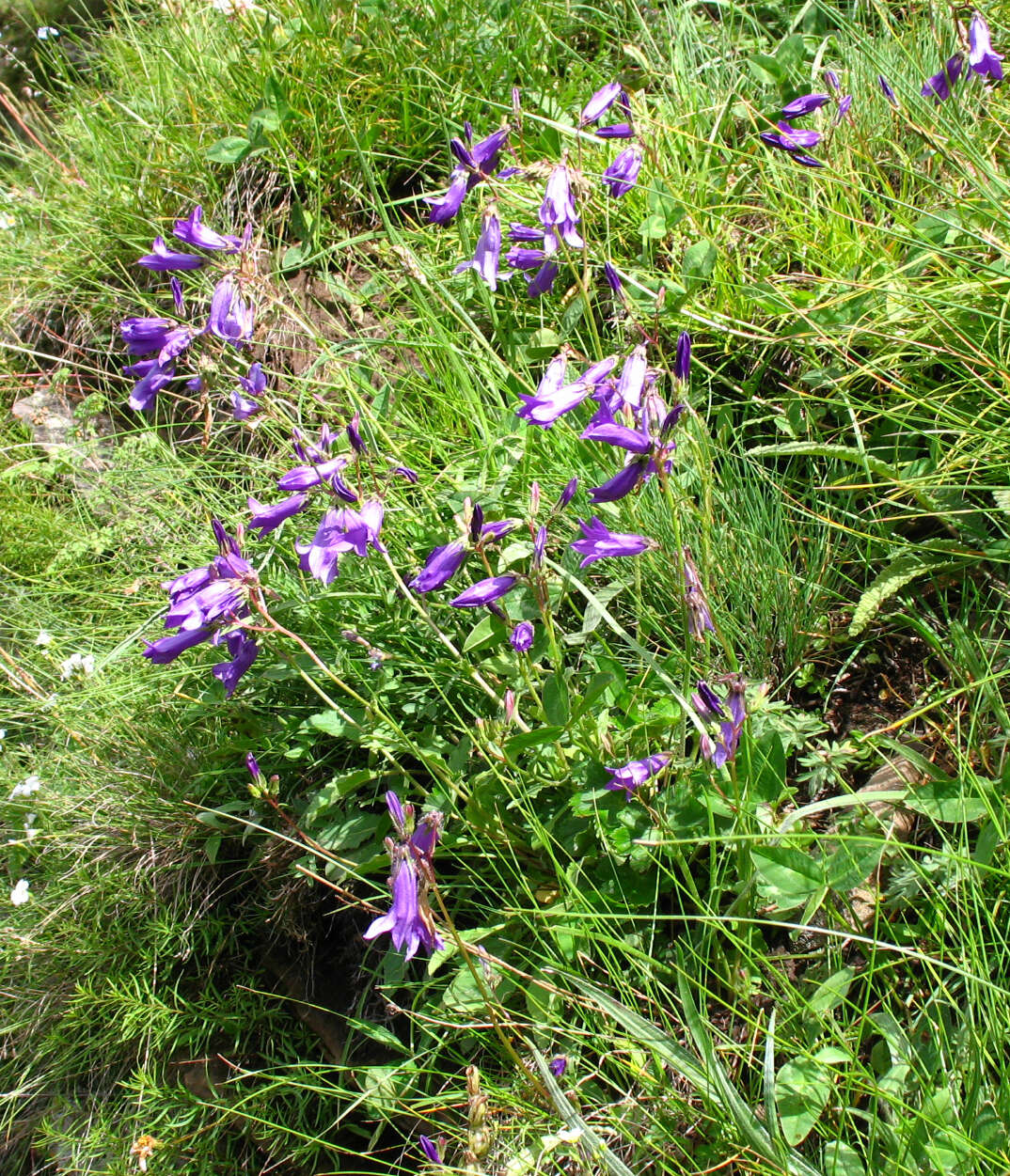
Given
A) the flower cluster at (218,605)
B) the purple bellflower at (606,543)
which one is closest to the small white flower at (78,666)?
the flower cluster at (218,605)

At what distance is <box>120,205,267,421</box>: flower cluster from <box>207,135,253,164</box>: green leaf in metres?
1.32

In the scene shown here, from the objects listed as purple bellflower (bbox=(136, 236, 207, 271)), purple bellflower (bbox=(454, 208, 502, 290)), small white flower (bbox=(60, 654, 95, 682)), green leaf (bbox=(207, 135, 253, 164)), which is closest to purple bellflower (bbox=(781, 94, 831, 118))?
purple bellflower (bbox=(454, 208, 502, 290))

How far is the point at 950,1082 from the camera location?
1.32m

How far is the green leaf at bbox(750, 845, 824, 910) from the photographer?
1.50 metres

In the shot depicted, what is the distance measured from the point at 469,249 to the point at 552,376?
840mm

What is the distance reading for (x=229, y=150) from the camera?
340 cm

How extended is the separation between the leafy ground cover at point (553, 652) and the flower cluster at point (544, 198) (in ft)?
0.05

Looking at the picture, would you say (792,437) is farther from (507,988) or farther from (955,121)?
(507,988)

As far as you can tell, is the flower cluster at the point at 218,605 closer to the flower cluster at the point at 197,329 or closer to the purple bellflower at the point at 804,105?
the flower cluster at the point at 197,329

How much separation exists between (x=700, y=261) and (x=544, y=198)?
0.48 metres

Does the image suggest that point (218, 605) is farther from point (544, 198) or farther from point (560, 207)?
point (544, 198)

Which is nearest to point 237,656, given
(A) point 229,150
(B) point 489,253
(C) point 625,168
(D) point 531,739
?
(D) point 531,739

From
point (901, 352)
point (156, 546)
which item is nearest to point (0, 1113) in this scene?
point (156, 546)

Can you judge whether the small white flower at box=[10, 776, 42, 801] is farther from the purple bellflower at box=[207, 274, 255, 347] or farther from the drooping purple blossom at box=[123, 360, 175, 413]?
the purple bellflower at box=[207, 274, 255, 347]
